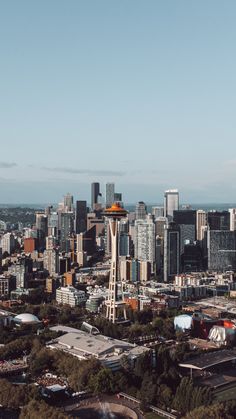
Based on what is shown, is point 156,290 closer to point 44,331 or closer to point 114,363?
point 44,331

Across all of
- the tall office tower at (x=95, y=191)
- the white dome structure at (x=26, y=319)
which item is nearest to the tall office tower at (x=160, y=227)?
the white dome structure at (x=26, y=319)

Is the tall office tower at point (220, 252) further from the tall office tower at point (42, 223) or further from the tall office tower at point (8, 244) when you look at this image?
the tall office tower at point (42, 223)

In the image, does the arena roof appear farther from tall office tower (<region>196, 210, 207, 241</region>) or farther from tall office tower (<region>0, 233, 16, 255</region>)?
tall office tower (<region>0, 233, 16, 255</region>)

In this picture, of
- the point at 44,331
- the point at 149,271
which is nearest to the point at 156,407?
the point at 44,331

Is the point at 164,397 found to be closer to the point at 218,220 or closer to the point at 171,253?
the point at 171,253

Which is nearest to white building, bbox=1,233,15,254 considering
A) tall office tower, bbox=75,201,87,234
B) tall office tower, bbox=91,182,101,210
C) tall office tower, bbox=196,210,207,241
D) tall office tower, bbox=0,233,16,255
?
tall office tower, bbox=0,233,16,255

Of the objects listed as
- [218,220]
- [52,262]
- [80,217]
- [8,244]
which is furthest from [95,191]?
[52,262]
